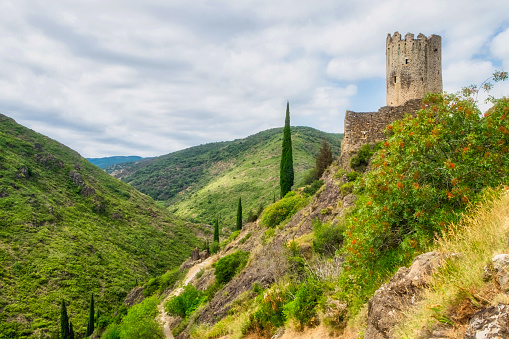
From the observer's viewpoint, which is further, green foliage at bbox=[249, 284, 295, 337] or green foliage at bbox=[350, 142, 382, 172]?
green foliage at bbox=[350, 142, 382, 172]

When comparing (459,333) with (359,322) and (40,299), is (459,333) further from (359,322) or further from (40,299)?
(40,299)

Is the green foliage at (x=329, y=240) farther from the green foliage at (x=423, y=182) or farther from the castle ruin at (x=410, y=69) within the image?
the castle ruin at (x=410, y=69)

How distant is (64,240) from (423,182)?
66433mm

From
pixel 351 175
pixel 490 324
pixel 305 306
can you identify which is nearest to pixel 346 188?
pixel 351 175

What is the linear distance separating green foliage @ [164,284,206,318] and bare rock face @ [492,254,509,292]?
78.3 ft

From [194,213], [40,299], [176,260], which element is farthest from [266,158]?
[40,299]

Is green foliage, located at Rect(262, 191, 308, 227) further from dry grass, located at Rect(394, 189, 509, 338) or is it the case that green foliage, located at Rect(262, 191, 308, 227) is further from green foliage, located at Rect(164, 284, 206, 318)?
dry grass, located at Rect(394, 189, 509, 338)

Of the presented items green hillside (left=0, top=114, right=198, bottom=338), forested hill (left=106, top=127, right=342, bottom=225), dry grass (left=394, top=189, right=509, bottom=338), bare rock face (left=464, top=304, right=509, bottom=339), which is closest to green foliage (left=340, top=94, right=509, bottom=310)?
dry grass (left=394, top=189, right=509, bottom=338)

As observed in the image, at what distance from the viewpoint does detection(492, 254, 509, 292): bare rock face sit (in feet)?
12.9

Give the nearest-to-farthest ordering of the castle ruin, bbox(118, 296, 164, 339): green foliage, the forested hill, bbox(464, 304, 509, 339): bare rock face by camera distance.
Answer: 1. bbox(464, 304, 509, 339): bare rock face
2. the castle ruin
3. bbox(118, 296, 164, 339): green foliage
4. the forested hill

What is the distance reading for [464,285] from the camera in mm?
4316

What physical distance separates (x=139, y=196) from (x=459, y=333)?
368ft

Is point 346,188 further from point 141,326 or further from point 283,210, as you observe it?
point 141,326

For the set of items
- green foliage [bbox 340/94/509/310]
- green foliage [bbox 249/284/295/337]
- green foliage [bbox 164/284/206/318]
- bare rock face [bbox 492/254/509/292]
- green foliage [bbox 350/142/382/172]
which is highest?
green foliage [bbox 350/142/382/172]
